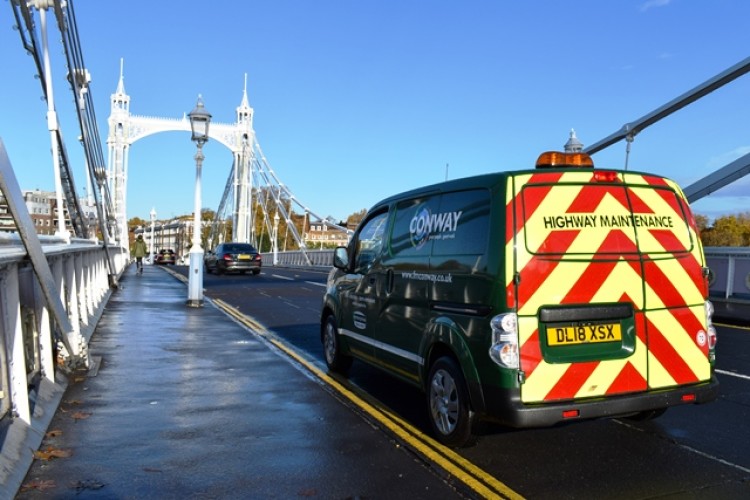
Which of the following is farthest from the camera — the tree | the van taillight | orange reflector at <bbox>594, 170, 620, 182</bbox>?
the tree

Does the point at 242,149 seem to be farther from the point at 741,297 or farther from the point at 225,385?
the point at 225,385

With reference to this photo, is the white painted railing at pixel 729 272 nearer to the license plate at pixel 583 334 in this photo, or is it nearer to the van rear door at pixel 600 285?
the van rear door at pixel 600 285

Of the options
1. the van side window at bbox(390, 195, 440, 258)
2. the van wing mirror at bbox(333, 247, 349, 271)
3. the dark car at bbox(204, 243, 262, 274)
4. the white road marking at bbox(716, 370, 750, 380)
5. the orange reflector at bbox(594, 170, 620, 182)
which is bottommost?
the white road marking at bbox(716, 370, 750, 380)

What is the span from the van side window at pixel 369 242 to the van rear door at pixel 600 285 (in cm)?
206

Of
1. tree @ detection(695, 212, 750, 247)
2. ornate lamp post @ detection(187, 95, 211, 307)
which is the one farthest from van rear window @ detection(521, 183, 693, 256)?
tree @ detection(695, 212, 750, 247)

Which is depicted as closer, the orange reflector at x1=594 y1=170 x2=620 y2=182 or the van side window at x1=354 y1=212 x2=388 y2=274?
the orange reflector at x1=594 y1=170 x2=620 y2=182

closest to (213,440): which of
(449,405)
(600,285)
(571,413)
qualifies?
(449,405)

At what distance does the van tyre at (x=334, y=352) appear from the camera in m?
6.95

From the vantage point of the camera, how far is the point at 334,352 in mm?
7059

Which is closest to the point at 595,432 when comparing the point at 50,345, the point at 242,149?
the point at 50,345

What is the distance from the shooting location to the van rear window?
13.5 ft

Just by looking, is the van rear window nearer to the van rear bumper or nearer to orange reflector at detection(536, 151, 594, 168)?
orange reflector at detection(536, 151, 594, 168)

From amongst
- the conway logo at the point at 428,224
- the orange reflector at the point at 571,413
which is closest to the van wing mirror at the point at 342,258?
the conway logo at the point at 428,224

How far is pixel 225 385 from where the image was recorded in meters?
6.57
